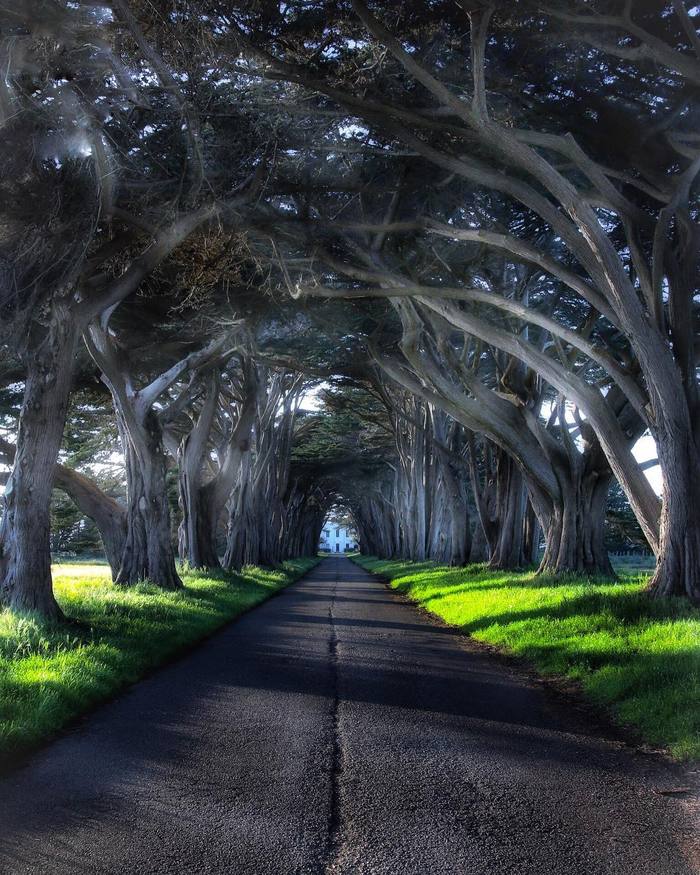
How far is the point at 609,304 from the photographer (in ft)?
36.3

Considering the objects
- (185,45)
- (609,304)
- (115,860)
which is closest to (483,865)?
(115,860)

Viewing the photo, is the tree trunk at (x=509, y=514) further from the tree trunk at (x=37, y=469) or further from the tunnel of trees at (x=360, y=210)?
the tree trunk at (x=37, y=469)

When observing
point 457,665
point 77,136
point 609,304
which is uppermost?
point 77,136

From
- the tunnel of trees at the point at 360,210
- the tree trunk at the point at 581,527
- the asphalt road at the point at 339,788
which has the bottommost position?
the asphalt road at the point at 339,788

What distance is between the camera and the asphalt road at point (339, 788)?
3.56m

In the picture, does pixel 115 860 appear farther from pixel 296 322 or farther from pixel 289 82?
pixel 296 322

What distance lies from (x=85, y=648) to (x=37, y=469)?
3008 mm

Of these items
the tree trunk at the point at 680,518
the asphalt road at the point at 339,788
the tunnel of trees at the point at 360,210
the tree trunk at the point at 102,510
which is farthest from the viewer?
the tree trunk at the point at 102,510

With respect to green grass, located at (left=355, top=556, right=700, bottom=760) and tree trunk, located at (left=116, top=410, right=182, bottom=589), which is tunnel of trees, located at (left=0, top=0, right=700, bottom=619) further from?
green grass, located at (left=355, top=556, right=700, bottom=760)

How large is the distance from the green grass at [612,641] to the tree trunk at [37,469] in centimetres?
596

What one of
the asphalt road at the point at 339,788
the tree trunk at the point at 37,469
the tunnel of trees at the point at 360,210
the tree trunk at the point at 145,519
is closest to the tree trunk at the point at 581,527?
the tunnel of trees at the point at 360,210

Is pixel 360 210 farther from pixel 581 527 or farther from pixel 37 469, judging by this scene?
pixel 581 527

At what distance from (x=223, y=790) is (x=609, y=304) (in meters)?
8.74

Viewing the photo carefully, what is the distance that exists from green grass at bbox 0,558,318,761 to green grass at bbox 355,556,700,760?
424cm
